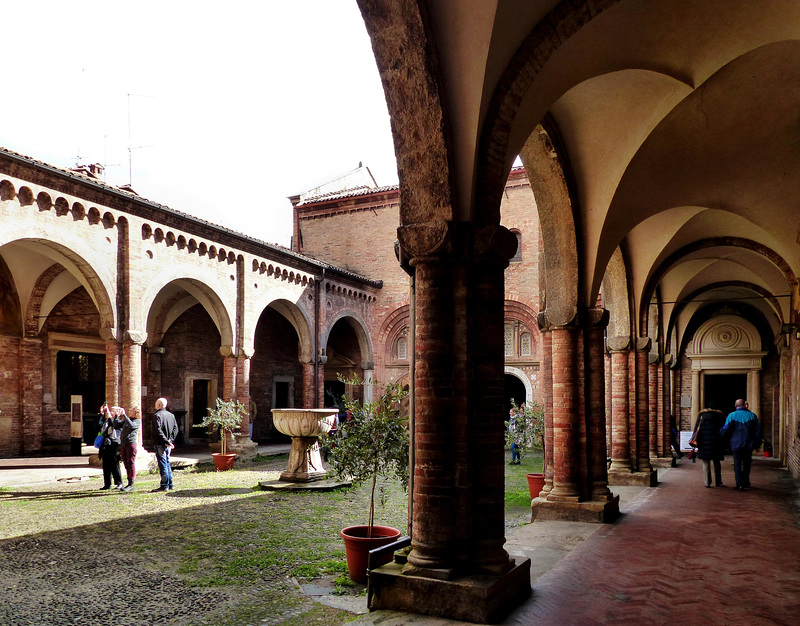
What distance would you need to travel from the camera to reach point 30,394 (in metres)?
15.7

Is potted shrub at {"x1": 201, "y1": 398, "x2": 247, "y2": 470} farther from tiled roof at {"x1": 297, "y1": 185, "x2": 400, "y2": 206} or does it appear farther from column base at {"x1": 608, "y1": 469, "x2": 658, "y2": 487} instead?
tiled roof at {"x1": 297, "y1": 185, "x2": 400, "y2": 206}

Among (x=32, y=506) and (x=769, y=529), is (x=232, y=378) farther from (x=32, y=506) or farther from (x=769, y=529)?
(x=769, y=529)

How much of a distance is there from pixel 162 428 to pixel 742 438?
30.5 feet

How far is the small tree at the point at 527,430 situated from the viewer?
40.9 ft

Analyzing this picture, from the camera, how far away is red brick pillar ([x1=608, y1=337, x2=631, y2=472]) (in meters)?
10.6

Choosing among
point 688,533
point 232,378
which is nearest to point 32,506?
point 232,378

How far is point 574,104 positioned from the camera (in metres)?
7.00

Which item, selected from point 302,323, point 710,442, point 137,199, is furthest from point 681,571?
point 302,323

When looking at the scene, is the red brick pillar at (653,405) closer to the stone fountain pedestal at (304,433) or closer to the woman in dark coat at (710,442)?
the woman in dark coat at (710,442)

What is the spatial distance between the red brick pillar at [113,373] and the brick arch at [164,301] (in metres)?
0.54

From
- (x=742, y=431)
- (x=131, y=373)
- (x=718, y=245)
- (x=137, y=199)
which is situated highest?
(x=137, y=199)

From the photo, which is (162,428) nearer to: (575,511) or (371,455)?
(371,455)

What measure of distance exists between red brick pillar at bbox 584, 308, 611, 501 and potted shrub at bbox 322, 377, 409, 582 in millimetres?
2972

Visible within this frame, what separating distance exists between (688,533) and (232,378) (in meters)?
11.7
